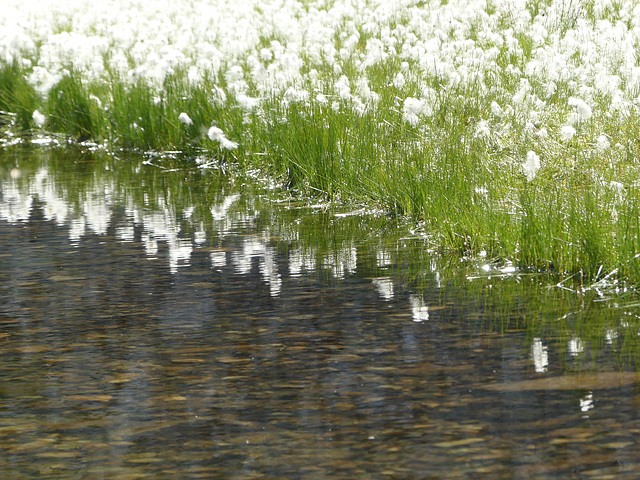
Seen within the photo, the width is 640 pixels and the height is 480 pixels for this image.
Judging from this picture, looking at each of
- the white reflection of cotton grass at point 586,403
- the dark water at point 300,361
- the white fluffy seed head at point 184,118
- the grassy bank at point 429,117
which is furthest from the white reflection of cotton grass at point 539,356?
the white fluffy seed head at point 184,118

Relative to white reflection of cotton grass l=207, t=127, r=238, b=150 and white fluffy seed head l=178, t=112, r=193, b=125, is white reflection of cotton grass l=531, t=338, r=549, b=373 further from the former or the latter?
white fluffy seed head l=178, t=112, r=193, b=125

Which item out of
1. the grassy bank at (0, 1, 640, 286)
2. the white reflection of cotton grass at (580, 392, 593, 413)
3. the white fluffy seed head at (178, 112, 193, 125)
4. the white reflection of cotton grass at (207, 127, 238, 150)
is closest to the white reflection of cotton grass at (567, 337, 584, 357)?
the white reflection of cotton grass at (580, 392, 593, 413)

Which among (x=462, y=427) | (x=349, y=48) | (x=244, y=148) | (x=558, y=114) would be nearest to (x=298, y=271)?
(x=462, y=427)

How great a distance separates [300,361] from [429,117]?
433 centimetres

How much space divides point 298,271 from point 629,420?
2560mm

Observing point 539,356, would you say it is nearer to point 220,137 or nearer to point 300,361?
point 300,361

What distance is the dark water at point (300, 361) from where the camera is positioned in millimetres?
3176

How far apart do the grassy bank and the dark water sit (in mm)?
318

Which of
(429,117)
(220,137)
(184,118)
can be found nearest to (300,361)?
(429,117)

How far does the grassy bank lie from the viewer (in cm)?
571

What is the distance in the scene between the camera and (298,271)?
561 cm

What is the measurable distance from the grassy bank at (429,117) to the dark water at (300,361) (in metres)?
0.32

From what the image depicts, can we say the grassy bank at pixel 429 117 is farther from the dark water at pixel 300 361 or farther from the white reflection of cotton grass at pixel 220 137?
the dark water at pixel 300 361

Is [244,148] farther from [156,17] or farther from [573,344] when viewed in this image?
[156,17]
